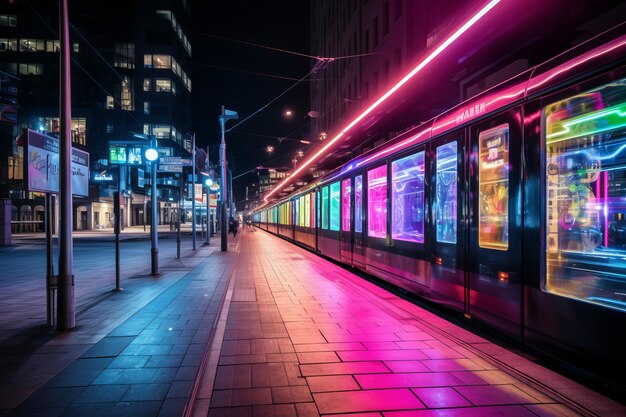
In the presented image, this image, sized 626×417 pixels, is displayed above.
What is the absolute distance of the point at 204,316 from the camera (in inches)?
303

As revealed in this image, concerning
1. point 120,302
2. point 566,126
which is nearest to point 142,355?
point 120,302

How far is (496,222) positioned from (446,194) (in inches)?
59.2

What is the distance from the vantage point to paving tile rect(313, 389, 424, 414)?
12.9ft

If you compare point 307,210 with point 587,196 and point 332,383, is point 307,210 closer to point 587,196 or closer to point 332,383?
point 332,383

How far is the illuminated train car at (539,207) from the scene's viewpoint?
3.99 metres

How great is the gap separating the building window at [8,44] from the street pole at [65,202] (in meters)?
57.9

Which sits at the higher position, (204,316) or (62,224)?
(62,224)

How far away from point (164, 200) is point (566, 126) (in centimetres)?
7114

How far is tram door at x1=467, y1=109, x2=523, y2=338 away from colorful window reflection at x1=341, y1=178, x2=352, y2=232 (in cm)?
708

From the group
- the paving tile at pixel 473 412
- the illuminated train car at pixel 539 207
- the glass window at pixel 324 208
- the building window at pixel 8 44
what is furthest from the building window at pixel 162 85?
the paving tile at pixel 473 412

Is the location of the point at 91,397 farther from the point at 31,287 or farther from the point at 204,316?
the point at 31,287

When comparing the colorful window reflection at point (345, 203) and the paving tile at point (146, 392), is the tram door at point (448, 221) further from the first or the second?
the colorful window reflection at point (345, 203)

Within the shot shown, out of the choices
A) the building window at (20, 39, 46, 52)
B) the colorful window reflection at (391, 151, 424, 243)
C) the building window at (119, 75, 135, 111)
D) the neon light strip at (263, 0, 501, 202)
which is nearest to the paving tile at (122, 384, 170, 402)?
the colorful window reflection at (391, 151, 424, 243)

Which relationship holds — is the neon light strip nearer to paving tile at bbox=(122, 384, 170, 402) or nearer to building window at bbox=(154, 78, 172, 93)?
paving tile at bbox=(122, 384, 170, 402)
